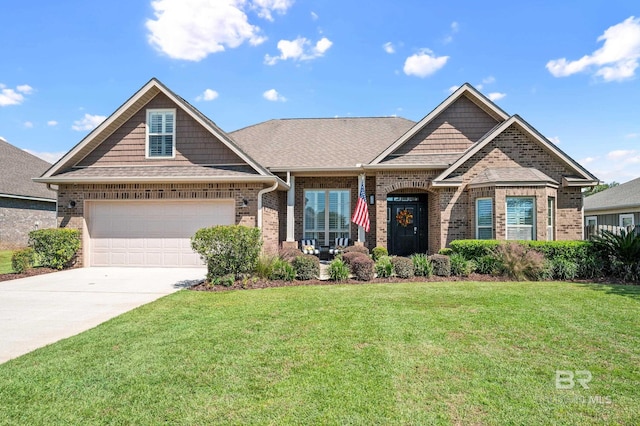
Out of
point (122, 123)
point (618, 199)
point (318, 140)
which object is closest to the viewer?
point (122, 123)

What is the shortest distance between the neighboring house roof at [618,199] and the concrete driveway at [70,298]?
23.0m

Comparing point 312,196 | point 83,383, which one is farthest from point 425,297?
point 312,196

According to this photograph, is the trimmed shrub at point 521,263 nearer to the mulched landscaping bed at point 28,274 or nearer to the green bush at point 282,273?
the green bush at point 282,273

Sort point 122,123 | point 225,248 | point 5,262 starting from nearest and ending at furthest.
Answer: point 225,248 → point 122,123 → point 5,262

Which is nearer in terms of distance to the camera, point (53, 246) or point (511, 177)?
point (511, 177)

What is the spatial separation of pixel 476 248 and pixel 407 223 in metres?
4.61

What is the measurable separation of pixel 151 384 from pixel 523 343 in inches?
181

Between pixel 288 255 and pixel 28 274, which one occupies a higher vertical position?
pixel 288 255

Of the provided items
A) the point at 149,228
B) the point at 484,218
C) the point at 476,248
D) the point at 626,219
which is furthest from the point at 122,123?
the point at 626,219

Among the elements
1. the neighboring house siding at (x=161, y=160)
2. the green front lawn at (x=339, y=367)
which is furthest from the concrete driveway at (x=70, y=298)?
the neighboring house siding at (x=161, y=160)

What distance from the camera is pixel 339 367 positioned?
3939 millimetres

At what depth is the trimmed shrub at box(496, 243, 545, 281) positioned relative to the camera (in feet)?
30.9

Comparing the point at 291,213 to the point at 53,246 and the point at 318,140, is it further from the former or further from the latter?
the point at 53,246

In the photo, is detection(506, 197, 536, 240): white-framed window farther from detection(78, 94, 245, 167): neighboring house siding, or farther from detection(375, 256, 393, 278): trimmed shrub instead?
detection(78, 94, 245, 167): neighboring house siding
